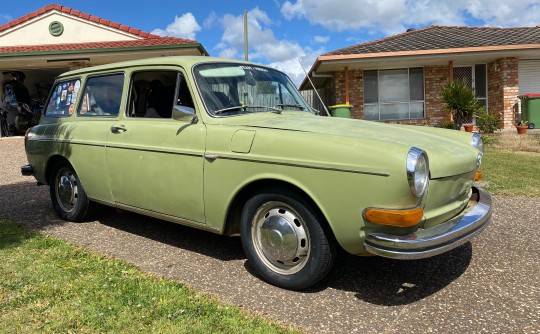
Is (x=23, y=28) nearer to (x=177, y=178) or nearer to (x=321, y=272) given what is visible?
(x=177, y=178)

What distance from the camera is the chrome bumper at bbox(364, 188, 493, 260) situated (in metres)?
2.64

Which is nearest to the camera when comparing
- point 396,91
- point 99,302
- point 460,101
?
point 99,302

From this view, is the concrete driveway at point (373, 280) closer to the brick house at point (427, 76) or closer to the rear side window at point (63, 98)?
the rear side window at point (63, 98)

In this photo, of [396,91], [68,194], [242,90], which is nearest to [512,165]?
[242,90]

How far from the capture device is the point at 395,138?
3.08 meters

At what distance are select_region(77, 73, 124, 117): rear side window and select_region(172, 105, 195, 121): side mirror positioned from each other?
3.16ft

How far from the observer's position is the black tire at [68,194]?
476cm

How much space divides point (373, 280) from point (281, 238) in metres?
0.83

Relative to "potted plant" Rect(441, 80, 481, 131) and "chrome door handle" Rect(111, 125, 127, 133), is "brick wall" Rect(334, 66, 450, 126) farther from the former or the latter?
"chrome door handle" Rect(111, 125, 127, 133)

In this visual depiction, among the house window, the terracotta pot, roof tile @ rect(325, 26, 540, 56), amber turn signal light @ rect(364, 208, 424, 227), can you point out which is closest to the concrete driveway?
amber turn signal light @ rect(364, 208, 424, 227)

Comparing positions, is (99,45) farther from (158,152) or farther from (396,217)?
(396,217)

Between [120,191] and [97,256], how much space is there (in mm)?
633

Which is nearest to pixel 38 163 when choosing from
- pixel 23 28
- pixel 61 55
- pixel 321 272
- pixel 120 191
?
pixel 120 191

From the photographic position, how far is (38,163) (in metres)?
5.12
